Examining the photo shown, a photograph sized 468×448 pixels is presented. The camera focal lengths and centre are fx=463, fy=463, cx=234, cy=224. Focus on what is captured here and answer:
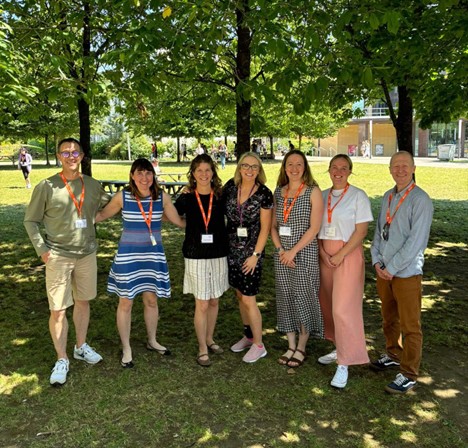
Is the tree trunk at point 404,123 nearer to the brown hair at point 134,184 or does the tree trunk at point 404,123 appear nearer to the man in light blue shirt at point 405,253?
the man in light blue shirt at point 405,253

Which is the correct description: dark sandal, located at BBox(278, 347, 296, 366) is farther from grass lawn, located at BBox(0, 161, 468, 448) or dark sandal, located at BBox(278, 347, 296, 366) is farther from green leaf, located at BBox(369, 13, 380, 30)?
green leaf, located at BBox(369, 13, 380, 30)

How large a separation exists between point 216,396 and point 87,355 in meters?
1.38

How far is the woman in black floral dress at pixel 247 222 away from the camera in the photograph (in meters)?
4.14

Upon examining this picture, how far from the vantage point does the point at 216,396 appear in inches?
152

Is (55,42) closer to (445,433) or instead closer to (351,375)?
(351,375)

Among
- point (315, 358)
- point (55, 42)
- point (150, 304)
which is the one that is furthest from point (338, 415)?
point (55, 42)

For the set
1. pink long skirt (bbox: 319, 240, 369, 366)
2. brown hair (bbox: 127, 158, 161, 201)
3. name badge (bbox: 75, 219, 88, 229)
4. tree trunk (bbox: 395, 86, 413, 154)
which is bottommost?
pink long skirt (bbox: 319, 240, 369, 366)

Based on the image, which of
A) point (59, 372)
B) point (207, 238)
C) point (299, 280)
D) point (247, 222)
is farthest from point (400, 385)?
point (59, 372)

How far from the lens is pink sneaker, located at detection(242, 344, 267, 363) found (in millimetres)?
4469

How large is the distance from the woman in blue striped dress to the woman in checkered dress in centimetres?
97

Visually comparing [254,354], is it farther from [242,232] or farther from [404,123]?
[404,123]

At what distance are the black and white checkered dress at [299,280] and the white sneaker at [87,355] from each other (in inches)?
69.9

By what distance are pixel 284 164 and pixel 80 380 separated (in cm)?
266

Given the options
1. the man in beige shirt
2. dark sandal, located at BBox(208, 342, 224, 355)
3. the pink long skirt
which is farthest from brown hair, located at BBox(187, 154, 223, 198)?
dark sandal, located at BBox(208, 342, 224, 355)
